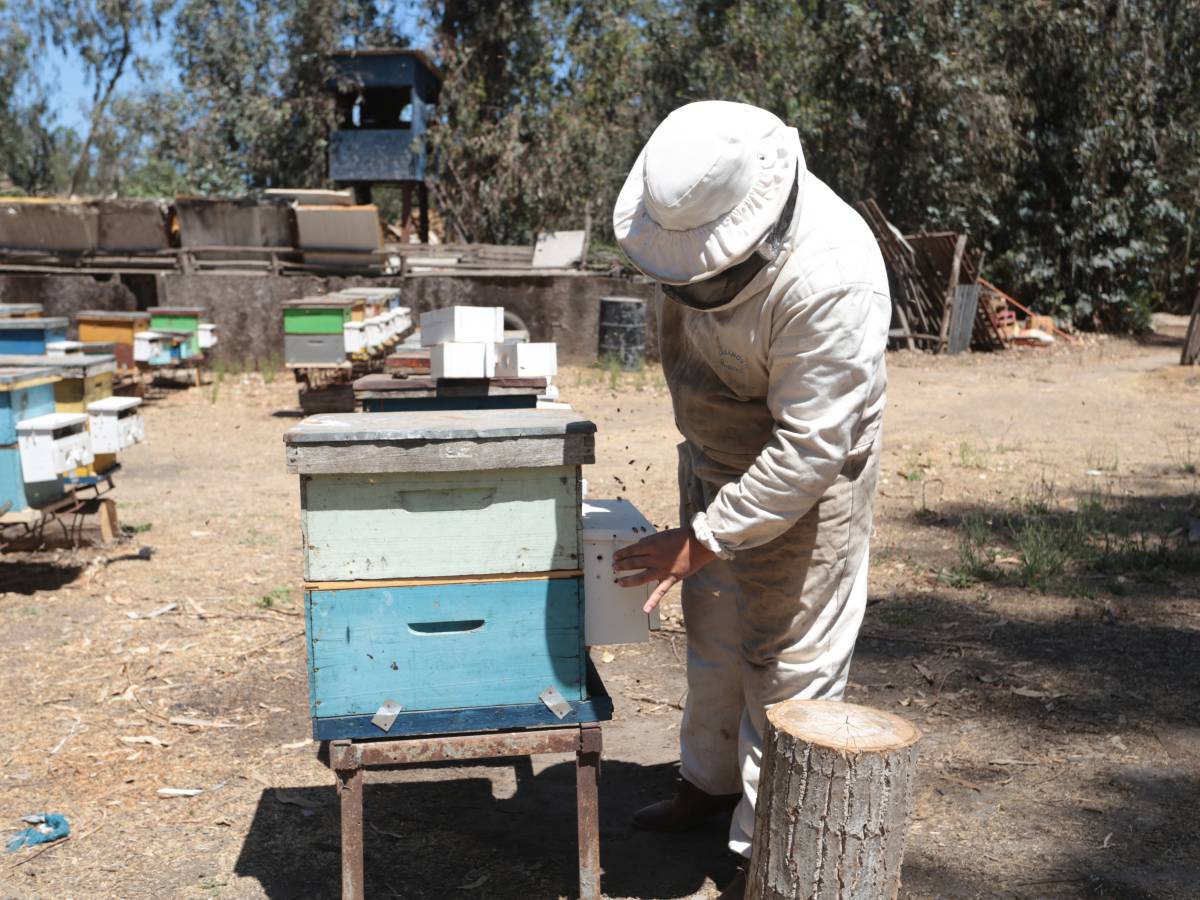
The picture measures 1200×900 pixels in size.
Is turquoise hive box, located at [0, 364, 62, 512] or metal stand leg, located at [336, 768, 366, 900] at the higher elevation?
turquoise hive box, located at [0, 364, 62, 512]

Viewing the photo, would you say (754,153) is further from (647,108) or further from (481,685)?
(647,108)

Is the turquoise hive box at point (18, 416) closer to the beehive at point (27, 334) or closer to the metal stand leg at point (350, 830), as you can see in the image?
the beehive at point (27, 334)

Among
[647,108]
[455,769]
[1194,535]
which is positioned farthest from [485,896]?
[647,108]

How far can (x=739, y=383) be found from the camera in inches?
91.5

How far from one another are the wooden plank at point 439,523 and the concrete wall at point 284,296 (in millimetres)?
10600

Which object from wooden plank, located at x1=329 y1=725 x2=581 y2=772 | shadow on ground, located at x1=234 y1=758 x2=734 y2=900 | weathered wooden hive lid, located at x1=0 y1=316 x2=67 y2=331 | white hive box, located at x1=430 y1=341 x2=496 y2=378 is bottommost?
shadow on ground, located at x1=234 y1=758 x2=734 y2=900

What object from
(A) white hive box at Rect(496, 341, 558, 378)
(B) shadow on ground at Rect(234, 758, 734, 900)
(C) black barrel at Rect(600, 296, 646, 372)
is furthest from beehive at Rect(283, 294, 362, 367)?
(B) shadow on ground at Rect(234, 758, 734, 900)

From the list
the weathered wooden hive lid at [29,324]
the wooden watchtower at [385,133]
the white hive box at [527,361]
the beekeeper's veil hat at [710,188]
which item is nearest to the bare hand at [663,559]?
the beekeeper's veil hat at [710,188]

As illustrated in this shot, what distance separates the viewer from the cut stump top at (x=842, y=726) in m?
2.00

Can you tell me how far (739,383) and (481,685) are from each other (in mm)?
854

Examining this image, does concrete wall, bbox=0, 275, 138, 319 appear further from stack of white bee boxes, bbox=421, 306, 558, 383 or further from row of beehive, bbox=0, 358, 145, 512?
stack of white bee boxes, bbox=421, 306, 558, 383

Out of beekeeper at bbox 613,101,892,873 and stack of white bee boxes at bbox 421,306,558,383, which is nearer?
beekeeper at bbox 613,101,892,873

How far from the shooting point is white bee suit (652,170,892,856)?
210cm

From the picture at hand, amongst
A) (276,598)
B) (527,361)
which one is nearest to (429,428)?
(527,361)
